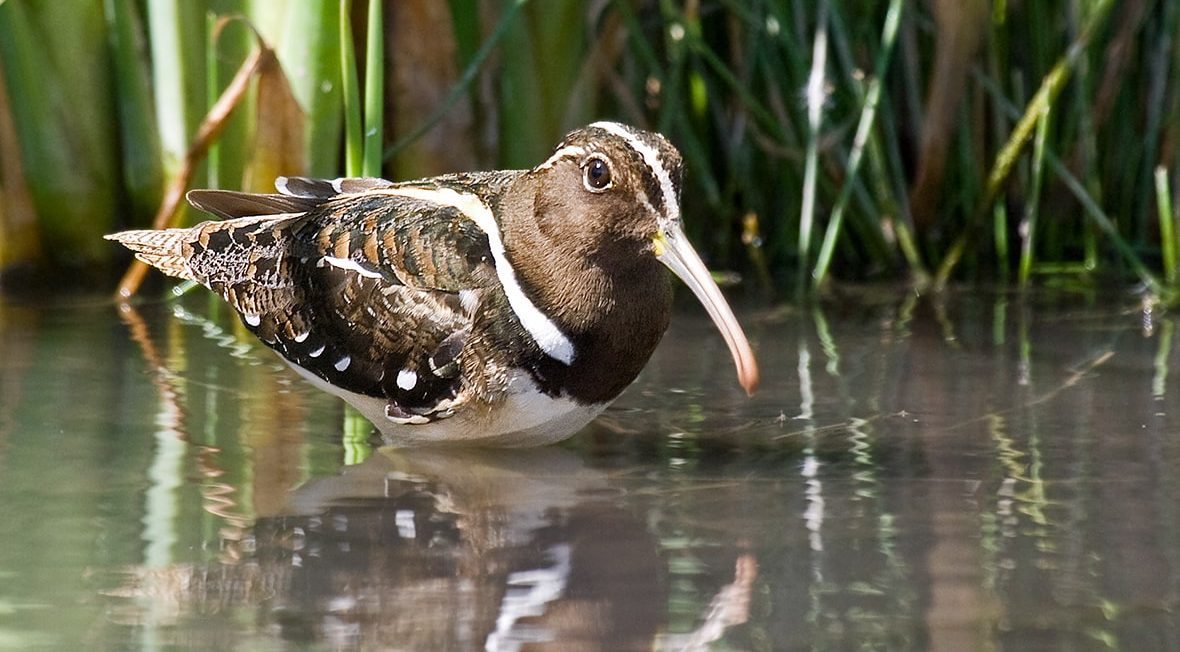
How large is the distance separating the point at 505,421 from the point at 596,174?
20.9 inches

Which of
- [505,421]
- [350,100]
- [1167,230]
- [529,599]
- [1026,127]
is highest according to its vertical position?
[350,100]

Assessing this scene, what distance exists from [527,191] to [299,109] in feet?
5.19

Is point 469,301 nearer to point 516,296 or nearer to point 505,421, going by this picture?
point 516,296

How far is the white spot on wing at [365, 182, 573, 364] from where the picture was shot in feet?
11.7

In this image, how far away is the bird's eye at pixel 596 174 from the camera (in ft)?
11.5

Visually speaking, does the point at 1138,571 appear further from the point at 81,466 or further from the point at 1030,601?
the point at 81,466

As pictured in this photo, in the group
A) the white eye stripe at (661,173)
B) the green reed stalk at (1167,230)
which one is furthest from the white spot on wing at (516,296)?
the green reed stalk at (1167,230)

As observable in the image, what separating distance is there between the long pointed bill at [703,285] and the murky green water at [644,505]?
241 mm

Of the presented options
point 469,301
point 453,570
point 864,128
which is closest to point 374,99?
point 469,301

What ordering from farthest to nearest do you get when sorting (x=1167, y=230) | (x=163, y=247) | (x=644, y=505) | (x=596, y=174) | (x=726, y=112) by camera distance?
(x=726, y=112) < (x=1167, y=230) < (x=163, y=247) < (x=596, y=174) < (x=644, y=505)

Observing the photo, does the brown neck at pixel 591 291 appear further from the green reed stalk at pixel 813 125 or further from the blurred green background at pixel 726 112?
the green reed stalk at pixel 813 125

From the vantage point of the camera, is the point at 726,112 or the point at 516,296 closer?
the point at 516,296

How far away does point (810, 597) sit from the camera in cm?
282

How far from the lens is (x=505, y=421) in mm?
3617
